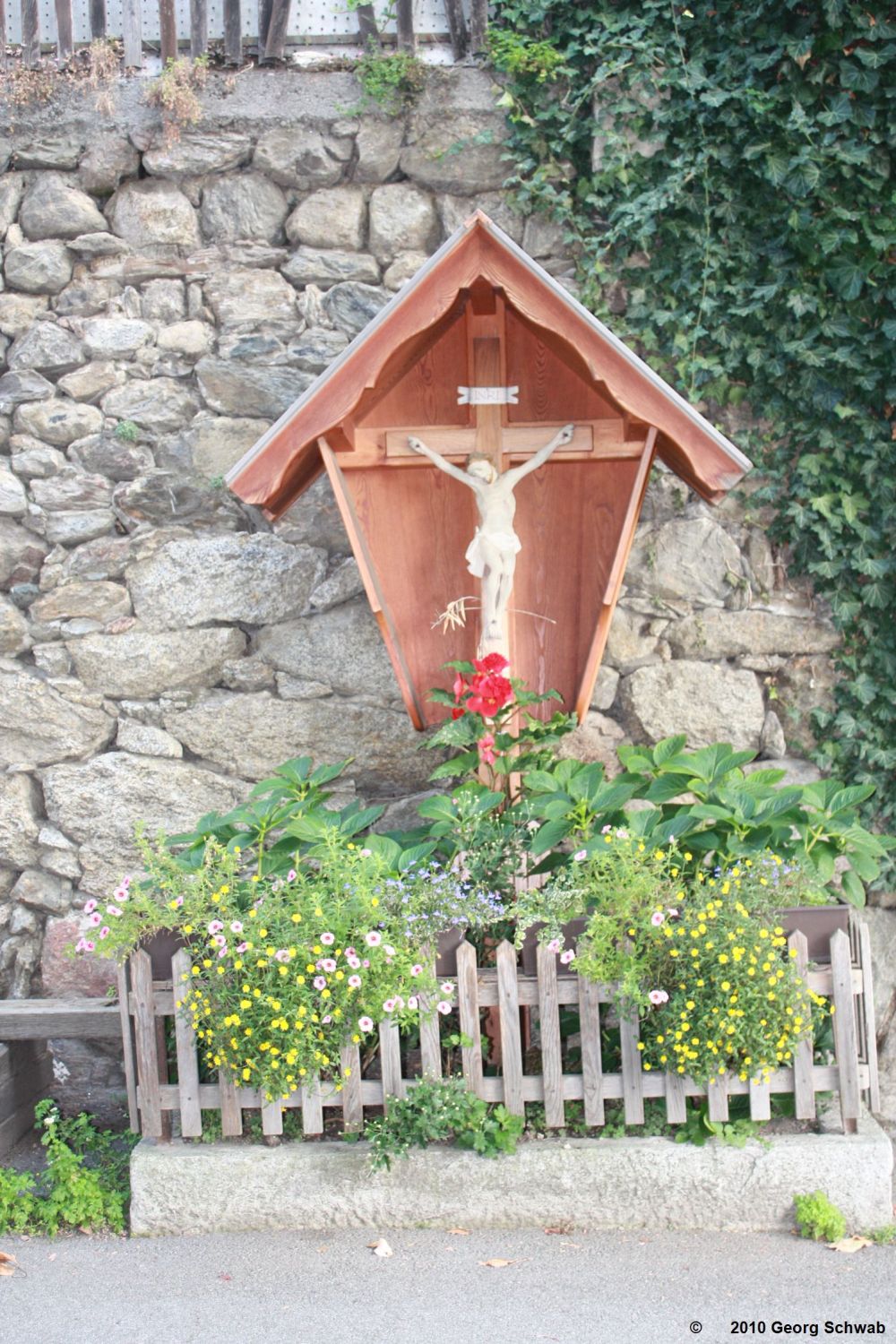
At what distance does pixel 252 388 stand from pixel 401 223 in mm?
793

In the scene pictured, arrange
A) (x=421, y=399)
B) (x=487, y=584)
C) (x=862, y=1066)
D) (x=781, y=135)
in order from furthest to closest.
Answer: (x=781, y=135) → (x=421, y=399) → (x=487, y=584) → (x=862, y=1066)

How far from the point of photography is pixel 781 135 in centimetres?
394

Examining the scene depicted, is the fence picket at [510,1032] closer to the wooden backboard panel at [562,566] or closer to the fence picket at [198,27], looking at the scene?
the wooden backboard panel at [562,566]

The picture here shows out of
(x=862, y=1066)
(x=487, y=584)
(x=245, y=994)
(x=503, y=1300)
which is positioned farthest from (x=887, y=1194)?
(x=487, y=584)

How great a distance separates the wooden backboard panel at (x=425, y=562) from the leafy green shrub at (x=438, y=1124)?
50.4 inches

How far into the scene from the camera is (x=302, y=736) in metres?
4.07

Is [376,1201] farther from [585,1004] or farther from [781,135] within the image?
[781,135]

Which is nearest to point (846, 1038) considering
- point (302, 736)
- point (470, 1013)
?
point (470, 1013)

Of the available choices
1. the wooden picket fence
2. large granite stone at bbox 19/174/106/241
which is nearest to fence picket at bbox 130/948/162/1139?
the wooden picket fence

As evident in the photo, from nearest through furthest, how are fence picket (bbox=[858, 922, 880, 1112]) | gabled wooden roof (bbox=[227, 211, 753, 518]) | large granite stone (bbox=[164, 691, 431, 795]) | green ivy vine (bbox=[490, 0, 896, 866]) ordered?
fence picket (bbox=[858, 922, 880, 1112]) → gabled wooden roof (bbox=[227, 211, 753, 518]) → green ivy vine (bbox=[490, 0, 896, 866]) → large granite stone (bbox=[164, 691, 431, 795])

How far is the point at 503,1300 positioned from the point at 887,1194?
975mm

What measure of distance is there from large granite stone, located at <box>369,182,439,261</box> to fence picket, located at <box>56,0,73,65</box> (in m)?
1.26

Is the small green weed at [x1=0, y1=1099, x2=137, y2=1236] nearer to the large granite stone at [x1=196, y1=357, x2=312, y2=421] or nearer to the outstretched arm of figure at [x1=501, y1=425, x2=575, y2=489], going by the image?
the outstretched arm of figure at [x1=501, y1=425, x2=575, y2=489]

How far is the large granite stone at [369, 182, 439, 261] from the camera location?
425cm
